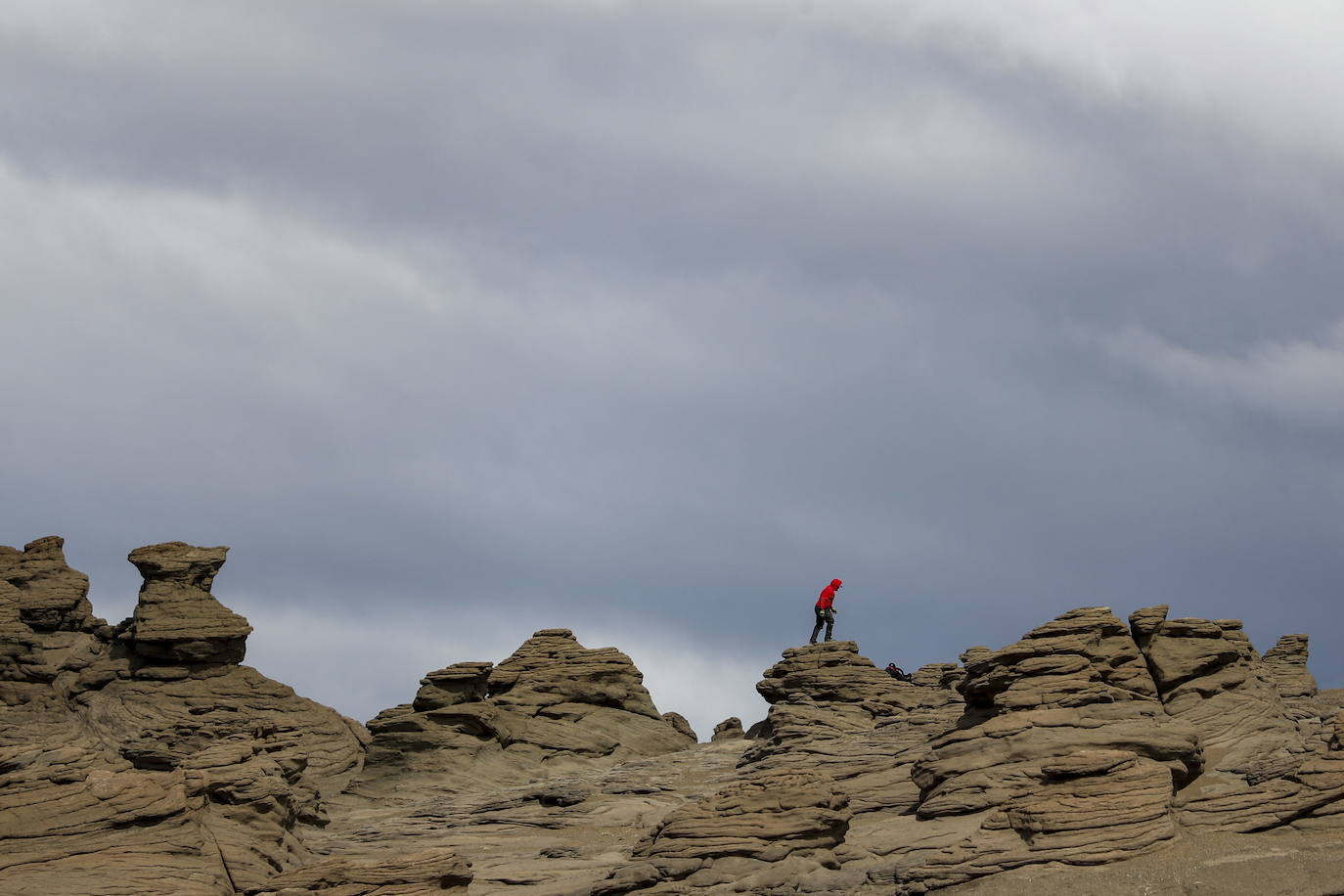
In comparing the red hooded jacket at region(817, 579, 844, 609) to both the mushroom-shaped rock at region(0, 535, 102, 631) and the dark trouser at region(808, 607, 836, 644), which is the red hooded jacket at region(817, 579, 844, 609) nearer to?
the dark trouser at region(808, 607, 836, 644)

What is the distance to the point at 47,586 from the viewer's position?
234ft

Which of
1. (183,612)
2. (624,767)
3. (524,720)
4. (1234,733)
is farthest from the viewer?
(524,720)

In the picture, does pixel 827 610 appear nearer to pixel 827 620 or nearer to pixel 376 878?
pixel 827 620

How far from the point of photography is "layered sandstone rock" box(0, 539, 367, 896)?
3666 cm

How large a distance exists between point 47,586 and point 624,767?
31315 mm

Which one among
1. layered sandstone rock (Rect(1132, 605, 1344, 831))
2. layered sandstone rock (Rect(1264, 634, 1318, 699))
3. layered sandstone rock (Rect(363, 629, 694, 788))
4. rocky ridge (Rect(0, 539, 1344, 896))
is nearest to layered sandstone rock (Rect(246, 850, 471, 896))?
rocky ridge (Rect(0, 539, 1344, 896))

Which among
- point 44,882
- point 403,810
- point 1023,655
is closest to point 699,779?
point 403,810

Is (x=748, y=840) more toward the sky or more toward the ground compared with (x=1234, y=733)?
more toward the ground

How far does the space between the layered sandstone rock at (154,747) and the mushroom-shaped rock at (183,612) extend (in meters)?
0.08

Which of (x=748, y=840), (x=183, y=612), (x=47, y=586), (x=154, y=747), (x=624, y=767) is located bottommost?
(x=748, y=840)

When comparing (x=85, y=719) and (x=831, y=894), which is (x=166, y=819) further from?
(x=85, y=719)

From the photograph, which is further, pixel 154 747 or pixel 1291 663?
pixel 1291 663

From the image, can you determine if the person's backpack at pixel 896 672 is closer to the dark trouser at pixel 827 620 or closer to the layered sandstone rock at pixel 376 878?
the dark trouser at pixel 827 620

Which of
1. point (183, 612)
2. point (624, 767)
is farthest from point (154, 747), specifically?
point (624, 767)
